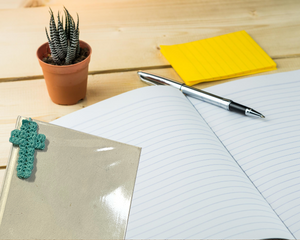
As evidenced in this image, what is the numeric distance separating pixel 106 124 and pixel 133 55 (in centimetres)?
30

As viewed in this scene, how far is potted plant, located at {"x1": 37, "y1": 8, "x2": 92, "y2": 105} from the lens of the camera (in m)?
0.58

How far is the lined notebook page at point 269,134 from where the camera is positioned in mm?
511

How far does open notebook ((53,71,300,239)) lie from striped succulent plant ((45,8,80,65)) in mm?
115

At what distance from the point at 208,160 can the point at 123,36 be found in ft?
1.61

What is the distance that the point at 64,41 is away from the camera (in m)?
0.58

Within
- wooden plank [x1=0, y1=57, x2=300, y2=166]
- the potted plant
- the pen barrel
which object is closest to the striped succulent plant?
the potted plant

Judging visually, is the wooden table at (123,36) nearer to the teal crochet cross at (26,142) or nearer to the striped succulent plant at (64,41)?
the striped succulent plant at (64,41)

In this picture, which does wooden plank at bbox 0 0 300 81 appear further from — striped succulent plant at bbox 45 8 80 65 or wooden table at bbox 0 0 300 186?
striped succulent plant at bbox 45 8 80 65

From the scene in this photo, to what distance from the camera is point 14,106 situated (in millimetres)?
655

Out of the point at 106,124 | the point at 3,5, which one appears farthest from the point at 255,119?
the point at 3,5

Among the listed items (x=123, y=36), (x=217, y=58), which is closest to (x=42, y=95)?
(x=123, y=36)

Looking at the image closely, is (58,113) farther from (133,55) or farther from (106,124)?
(133,55)

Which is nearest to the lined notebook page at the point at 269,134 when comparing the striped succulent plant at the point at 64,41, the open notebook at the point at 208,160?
the open notebook at the point at 208,160

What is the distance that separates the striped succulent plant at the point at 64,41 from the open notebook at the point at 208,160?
0.12 metres
